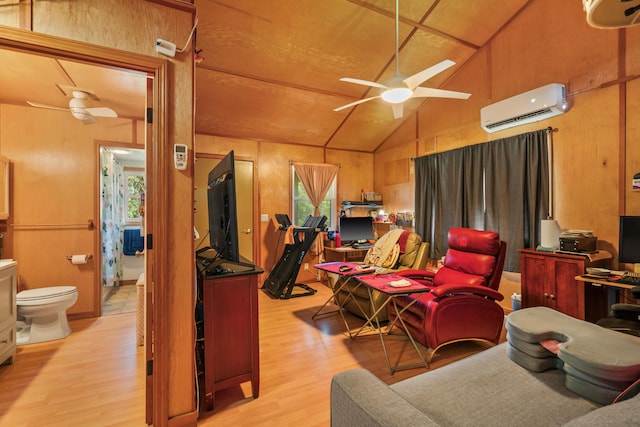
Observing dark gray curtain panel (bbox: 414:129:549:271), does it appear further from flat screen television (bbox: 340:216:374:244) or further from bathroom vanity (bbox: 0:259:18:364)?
bathroom vanity (bbox: 0:259:18:364)

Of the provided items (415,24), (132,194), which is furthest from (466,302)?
(132,194)

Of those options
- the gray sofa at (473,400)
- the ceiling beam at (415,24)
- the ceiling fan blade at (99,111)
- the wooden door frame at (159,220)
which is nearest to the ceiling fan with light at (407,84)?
the ceiling beam at (415,24)

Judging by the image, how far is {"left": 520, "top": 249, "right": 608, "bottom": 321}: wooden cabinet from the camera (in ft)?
8.72

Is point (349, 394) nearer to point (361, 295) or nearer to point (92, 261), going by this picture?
point (361, 295)

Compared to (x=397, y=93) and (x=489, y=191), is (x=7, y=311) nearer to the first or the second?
(x=397, y=93)

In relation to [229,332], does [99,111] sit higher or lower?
higher

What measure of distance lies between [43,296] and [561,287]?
5.06 metres

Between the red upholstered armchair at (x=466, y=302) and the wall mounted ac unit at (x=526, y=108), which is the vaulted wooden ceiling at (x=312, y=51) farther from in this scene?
the red upholstered armchair at (x=466, y=302)

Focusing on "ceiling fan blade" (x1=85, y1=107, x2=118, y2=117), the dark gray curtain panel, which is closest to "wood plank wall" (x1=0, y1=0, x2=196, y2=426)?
"ceiling fan blade" (x1=85, y1=107, x2=118, y2=117)

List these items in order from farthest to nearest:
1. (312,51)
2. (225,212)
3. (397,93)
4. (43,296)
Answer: (312,51), (43,296), (397,93), (225,212)

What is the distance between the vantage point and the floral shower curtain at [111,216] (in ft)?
13.5

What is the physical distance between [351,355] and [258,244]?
2791mm

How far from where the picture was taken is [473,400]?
1026 millimetres

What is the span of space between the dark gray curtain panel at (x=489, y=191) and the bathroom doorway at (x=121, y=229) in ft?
14.3
